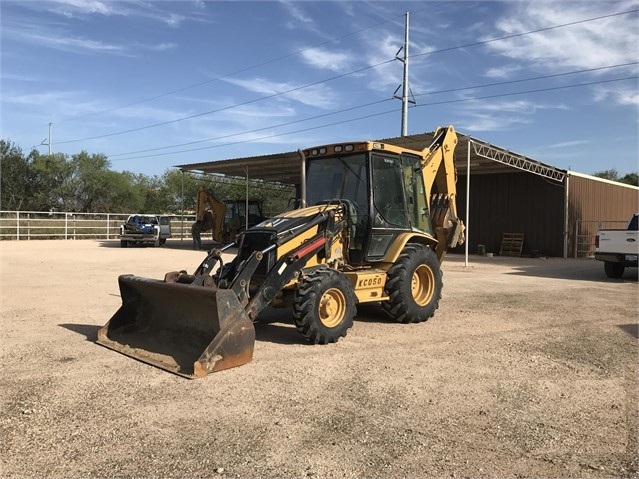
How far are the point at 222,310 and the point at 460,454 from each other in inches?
108

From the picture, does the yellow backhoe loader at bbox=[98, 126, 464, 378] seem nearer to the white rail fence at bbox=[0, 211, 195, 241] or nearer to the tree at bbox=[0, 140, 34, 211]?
the white rail fence at bbox=[0, 211, 195, 241]

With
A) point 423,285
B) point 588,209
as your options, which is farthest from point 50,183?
point 423,285

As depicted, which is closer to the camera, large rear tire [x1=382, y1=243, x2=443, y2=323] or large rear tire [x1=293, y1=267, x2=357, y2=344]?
large rear tire [x1=293, y1=267, x2=357, y2=344]

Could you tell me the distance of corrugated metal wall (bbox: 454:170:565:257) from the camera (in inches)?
932

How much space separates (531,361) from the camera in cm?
596

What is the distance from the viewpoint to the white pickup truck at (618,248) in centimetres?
1357

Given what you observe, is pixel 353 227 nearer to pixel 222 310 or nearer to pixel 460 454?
pixel 222 310

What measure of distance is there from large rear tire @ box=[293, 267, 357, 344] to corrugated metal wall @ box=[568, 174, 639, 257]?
19777 millimetres

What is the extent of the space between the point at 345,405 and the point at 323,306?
2035 mm

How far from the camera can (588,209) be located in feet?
81.0

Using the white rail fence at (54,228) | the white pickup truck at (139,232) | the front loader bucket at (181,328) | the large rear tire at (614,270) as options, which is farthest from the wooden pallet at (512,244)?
the front loader bucket at (181,328)

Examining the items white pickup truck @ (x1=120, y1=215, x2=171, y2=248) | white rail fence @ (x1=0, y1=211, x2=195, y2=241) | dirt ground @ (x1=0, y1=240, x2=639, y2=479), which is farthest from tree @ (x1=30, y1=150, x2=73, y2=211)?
dirt ground @ (x1=0, y1=240, x2=639, y2=479)

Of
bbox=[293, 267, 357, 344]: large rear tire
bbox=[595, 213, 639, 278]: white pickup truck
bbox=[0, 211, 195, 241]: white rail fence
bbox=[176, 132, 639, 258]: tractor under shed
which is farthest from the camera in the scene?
bbox=[0, 211, 195, 241]: white rail fence

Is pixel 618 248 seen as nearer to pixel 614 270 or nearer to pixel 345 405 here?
pixel 614 270
